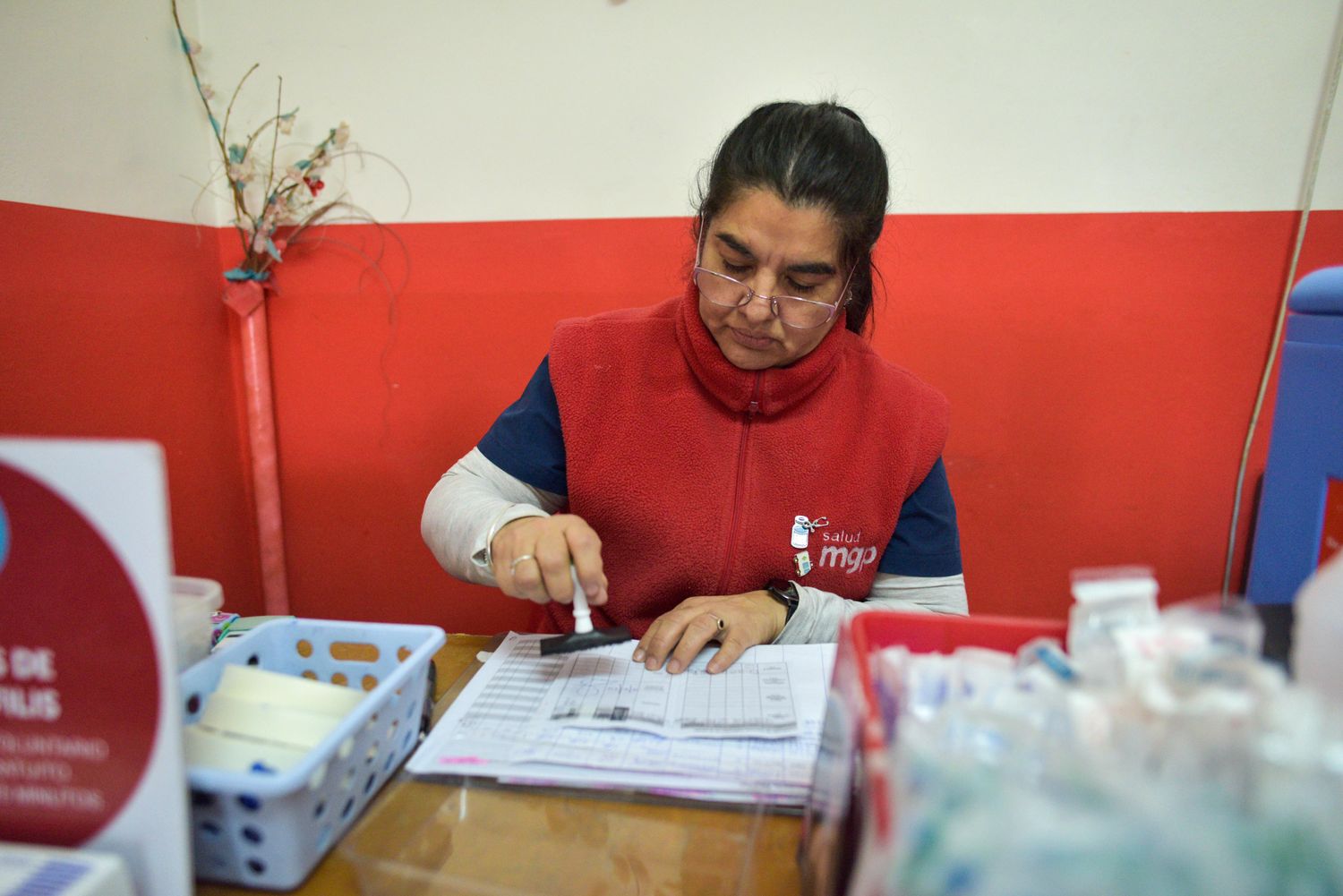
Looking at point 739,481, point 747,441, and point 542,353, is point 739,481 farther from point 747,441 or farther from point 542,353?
point 542,353

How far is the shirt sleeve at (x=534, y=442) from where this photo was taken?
98cm

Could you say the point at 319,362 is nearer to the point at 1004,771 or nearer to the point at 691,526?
the point at 691,526

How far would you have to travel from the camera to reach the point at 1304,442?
2.34ft

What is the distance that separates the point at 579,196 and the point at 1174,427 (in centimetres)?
135

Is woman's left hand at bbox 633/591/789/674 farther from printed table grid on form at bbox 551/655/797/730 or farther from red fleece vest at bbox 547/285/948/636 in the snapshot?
red fleece vest at bbox 547/285/948/636

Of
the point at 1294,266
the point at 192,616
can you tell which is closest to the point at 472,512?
the point at 192,616

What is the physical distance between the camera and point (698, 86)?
4.92 ft

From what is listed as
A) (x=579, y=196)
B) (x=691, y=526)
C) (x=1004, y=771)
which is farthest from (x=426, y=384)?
(x=1004, y=771)

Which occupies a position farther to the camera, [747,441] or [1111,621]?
[747,441]

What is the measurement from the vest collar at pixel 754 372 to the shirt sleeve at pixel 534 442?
0.69 feet

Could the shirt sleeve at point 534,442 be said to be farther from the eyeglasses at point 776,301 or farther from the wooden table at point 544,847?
the wooden table at point 544,847

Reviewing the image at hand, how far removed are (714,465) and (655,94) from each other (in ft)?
3.05

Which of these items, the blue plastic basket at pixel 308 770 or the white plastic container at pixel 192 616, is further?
the white plastic container at pixel 192 616

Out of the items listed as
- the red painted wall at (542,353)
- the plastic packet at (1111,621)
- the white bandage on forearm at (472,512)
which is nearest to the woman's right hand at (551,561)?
the white bandage on forearm at (472,512)
